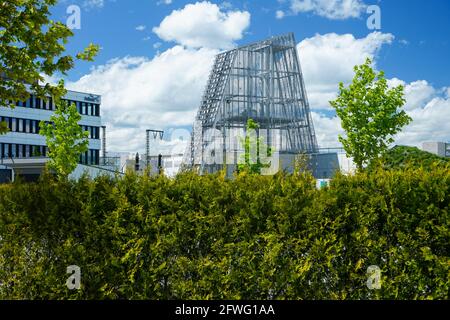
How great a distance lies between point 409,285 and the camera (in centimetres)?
770

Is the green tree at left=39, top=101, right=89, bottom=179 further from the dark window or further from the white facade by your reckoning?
the dark window

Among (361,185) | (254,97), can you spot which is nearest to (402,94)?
(361,185)

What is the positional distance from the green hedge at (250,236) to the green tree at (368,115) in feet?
99.4

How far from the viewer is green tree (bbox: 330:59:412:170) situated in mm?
37938

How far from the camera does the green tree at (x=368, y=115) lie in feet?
124

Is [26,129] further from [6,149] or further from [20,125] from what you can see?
[6,149]

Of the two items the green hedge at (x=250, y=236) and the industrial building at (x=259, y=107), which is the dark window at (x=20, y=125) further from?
the green hedge at (x=250, y=236)

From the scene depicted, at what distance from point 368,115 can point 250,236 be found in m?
32.5

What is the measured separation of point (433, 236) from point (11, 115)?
78074 mm

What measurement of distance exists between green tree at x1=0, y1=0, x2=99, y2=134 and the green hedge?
429 centimetres

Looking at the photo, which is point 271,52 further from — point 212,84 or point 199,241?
point 199,241

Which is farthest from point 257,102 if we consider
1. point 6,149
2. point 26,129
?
point 6,149

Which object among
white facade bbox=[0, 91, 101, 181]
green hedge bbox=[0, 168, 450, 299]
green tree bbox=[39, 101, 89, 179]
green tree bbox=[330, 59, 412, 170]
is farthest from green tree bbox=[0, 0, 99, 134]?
white facade bbox=[0, 91, 101, 181]

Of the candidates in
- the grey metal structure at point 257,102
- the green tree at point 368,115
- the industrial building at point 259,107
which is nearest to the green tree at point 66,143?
the green tree at point 368,115
